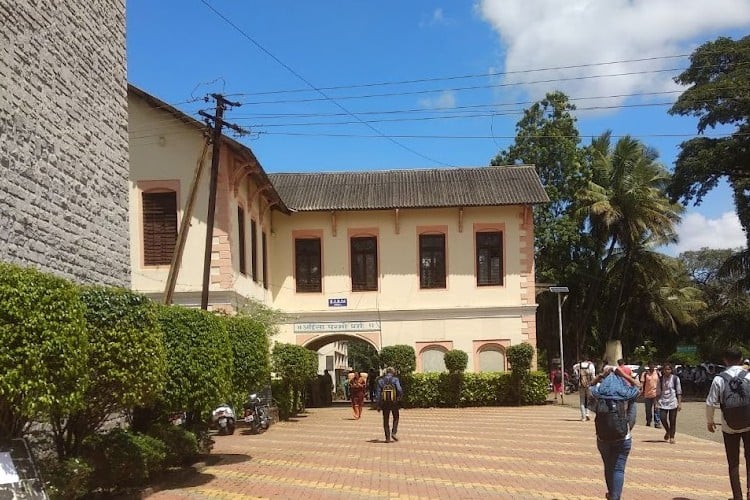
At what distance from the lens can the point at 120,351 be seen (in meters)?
8.83

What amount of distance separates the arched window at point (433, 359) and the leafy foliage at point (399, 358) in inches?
44.9

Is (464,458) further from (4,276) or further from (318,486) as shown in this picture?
(4,276)

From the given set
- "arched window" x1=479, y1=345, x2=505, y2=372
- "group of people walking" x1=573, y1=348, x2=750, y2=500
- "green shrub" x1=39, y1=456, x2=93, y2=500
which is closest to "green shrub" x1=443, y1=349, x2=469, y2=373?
"arched window" x1=479, y1=345, x2=505, y2=372

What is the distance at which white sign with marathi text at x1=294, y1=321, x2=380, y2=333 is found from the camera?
2909 centimetres

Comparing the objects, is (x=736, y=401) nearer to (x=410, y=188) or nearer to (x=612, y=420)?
(x=612, y=420)

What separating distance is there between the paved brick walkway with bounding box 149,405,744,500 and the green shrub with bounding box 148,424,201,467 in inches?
16.2

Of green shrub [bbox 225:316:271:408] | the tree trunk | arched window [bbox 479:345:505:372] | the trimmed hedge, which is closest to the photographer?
green shrub [bbox 225:316:271:408]

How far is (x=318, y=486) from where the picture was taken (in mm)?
11000

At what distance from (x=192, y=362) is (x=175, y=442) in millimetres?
1848

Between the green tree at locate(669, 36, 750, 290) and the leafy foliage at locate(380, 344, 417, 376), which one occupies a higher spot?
the green tree at locate(669, 36, 750, 290)

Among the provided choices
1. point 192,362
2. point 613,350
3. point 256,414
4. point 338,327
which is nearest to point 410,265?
point 338,327

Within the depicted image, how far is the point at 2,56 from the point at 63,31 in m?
1.97

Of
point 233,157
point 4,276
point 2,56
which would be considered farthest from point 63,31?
point 233,157

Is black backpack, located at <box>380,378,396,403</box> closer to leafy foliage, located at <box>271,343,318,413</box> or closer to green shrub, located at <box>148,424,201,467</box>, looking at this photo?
green shrub, located at <box>148,424,201,467</box>
